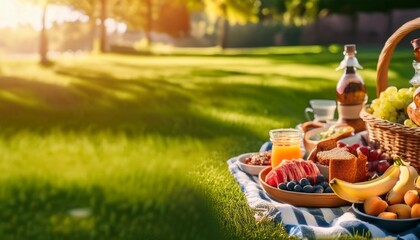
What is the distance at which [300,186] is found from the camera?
3.71 metres

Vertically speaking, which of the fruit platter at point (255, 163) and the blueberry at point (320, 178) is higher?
the blueberry at point (320, 178)

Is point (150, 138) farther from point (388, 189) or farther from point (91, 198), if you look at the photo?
point (388, 189)

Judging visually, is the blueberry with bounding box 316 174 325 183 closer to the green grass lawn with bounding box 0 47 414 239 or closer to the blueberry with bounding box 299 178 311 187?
the blueberry with bounding box 299 178 311 187

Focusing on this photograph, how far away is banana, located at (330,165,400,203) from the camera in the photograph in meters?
3.50

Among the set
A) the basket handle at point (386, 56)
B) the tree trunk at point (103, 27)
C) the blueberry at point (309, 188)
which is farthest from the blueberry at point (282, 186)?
the tree trunk at point (103, 27)

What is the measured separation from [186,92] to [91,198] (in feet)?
23.5

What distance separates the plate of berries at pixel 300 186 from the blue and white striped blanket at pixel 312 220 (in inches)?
1.5

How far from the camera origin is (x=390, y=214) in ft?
11.1

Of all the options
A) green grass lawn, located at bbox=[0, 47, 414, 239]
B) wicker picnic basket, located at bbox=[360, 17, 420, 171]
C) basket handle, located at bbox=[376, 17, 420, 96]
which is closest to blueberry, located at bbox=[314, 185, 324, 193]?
green grass lawn, located at bbox=[0, 47, 414, 239]

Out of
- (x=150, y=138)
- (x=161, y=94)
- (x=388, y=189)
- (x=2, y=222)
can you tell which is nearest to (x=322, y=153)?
(x=388, y=189)

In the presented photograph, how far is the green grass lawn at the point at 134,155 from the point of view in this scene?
430 cm

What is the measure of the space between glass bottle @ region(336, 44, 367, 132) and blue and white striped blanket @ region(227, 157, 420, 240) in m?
1.27

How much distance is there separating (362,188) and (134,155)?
3.09m

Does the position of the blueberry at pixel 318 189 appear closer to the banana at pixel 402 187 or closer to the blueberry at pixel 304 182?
the blueberry at pixel 304 182
